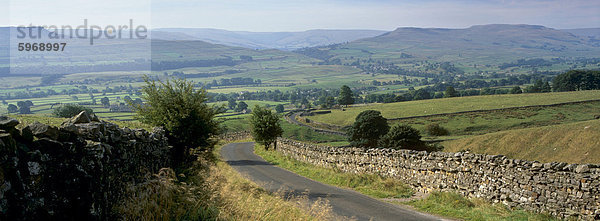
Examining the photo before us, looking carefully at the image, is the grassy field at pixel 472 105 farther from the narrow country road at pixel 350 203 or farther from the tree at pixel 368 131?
the narrow country road at pixel 350 203

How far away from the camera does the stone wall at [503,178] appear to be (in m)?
11.4

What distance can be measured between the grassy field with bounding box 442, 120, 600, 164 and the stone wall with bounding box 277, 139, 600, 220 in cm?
1518

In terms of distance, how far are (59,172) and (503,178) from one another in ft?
40.5

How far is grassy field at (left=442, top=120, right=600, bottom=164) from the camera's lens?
94.6ft

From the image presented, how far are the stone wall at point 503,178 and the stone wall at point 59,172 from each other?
36.0ft

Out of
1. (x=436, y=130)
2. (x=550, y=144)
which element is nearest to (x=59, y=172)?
(x=550, y=144)

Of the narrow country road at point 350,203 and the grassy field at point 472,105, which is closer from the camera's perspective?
the narrow country road at point 350,203

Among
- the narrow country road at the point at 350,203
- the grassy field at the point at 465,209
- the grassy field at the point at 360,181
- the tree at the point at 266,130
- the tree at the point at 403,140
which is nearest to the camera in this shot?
the grassy field at the point at 465,209

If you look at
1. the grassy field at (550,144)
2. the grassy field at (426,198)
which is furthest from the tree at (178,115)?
the grassy field at (550,144)

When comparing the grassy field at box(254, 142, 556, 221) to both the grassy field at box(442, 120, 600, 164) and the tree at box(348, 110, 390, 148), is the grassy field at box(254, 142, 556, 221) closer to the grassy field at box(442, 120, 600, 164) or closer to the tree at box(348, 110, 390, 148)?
the grassy field at box(442, 120, 600, 164)

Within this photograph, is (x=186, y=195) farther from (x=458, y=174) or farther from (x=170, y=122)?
(x=458, y=174)

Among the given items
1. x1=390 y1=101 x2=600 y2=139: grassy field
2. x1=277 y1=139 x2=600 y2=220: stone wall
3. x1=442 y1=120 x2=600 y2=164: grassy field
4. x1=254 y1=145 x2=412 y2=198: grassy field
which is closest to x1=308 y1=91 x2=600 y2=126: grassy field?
x1=390 y1=101 x2=600 y2=139: grassy field

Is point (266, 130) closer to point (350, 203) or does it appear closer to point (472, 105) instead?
point (350, 203)

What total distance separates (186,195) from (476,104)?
9211 cm
